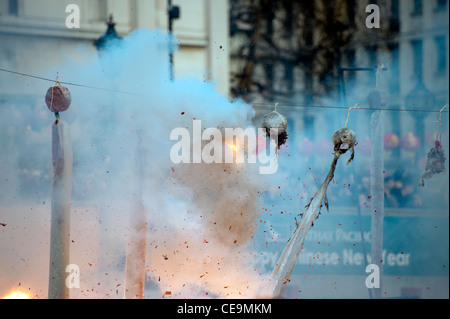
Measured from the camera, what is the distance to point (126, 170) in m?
8.58

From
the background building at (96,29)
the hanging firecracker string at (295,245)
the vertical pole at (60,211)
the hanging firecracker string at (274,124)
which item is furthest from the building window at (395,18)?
the vertical pole at (60,211)

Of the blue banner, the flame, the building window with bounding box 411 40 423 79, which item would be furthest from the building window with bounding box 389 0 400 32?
the flame

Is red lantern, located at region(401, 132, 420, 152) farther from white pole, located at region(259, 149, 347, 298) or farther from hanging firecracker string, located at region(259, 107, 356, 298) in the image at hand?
white pole, located at region(259, 149, 347, 298)

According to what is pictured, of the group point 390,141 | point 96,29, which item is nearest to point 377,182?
point 390,141

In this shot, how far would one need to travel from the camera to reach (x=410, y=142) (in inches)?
607

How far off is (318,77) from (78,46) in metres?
8.43

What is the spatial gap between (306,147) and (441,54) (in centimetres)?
584

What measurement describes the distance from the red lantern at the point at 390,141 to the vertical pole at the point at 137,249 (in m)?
9.15

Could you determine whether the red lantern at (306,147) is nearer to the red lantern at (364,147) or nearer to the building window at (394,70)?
the red lantern at (364,147)

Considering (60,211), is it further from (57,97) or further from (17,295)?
(17,295)

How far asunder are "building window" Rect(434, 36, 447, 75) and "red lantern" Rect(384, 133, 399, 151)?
2.75 m

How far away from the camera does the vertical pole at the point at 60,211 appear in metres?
7.71

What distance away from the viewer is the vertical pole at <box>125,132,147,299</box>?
8.27 metres
